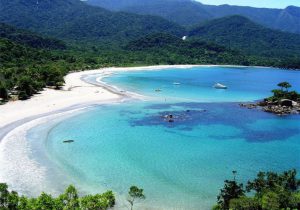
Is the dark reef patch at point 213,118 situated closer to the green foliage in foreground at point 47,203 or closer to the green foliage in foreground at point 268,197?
the green foliage in foreground at point 268,197

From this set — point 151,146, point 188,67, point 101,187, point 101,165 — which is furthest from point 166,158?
point 188,67

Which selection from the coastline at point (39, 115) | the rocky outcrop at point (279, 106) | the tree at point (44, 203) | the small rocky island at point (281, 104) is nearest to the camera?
the tree at point (44, 203)

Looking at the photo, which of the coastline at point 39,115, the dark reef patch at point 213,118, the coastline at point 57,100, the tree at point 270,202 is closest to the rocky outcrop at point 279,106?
the dark reef patch at point 213,118

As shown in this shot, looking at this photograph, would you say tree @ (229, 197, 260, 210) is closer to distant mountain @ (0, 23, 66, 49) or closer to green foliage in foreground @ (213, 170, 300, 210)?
green foliage in foreground @ (213, 170, 300, 210)

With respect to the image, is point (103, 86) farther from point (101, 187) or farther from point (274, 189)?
point (274, 189)

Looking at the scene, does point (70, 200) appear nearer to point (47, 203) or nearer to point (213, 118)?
point (47, 203)

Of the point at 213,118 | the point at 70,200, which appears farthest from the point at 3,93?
the point at 70,200
